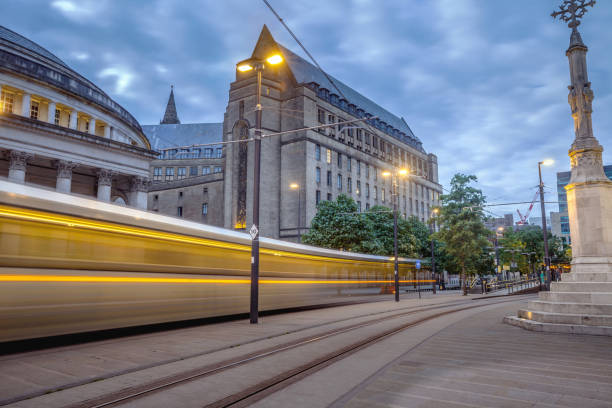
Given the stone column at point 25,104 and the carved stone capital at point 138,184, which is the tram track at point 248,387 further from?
the stone column at point 25,104

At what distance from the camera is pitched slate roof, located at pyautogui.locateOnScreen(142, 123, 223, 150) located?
118 meters

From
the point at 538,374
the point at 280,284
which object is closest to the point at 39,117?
the point at 280,284

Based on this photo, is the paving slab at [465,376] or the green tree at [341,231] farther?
the green tree at [341,231]

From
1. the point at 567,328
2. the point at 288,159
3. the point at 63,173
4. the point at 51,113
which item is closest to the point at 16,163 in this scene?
the point at 63,173

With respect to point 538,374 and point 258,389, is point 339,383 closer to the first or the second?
point 258,389

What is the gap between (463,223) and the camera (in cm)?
3884

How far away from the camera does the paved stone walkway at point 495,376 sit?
16.4 feet

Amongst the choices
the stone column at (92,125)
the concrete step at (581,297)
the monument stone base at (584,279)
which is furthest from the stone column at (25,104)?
the concrete step at (581,297)

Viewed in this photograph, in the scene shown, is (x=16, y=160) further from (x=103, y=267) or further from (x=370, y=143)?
Answer: (x=370, y=143)

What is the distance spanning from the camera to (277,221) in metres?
59.1

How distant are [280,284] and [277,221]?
42.6m

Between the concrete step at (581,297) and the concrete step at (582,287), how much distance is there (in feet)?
0.73

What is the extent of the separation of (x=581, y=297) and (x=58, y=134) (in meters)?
38.7

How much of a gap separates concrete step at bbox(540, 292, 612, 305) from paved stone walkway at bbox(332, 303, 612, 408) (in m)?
1.78
